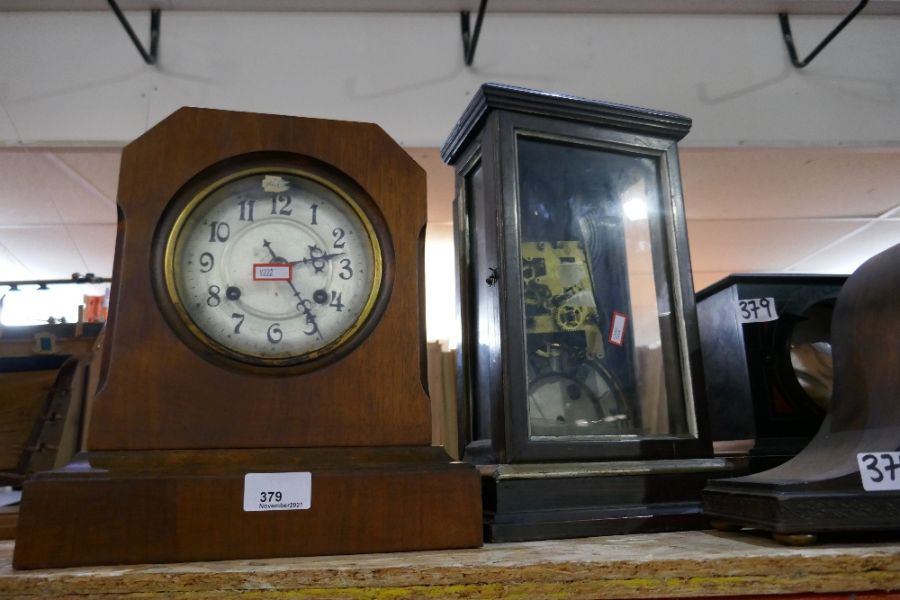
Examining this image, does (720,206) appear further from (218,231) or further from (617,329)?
(218,231)

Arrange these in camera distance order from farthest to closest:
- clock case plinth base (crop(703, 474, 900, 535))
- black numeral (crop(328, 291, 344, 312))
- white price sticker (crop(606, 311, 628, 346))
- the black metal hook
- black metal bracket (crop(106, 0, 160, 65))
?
black metal bracket (crop(106, 0, 160, 65)), white price sticker (crop(606, 311, 628, 346)), the black metal hook, black numeral (crop(328, 291, 344, 312)), clock case plinth base (crop(703, 474, 900, 535))

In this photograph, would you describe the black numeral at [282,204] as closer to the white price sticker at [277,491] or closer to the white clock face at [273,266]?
the white clock face at [273,266]

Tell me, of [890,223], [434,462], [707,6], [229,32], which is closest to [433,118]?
[229,32]

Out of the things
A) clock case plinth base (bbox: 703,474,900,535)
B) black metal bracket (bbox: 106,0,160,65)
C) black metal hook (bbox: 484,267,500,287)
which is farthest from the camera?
black metal bracket (bbox: 106,0,160,65)

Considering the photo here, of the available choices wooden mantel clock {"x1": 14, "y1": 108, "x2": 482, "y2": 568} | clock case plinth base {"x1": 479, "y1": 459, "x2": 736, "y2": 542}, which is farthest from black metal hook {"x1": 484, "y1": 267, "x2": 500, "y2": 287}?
clock case plinth base {"x1": 479, "y1": 459, "x2": 736, "y2": 542}

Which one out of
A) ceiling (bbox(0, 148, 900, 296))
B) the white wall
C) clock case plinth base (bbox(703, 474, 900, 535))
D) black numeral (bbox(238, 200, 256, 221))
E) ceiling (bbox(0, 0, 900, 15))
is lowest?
clock case plinth base (bbox(703, 474, 900, 535))

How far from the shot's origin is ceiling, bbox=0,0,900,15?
166cm

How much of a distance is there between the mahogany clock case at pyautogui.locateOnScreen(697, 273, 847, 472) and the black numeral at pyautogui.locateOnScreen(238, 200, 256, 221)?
846mm

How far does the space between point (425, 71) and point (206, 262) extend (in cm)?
109

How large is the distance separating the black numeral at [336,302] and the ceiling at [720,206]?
935 millimetres

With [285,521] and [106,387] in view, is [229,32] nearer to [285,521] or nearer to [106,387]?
[106,387]

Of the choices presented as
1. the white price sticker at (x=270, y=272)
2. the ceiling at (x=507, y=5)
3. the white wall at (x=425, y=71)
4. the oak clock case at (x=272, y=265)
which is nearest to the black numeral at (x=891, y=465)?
the oak clock case at (x=272, y=265)

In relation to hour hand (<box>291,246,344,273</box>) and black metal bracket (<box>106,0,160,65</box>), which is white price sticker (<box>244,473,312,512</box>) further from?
black metal bracket (<box>106,0,160,65</box>)

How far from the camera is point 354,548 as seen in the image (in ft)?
2.19
